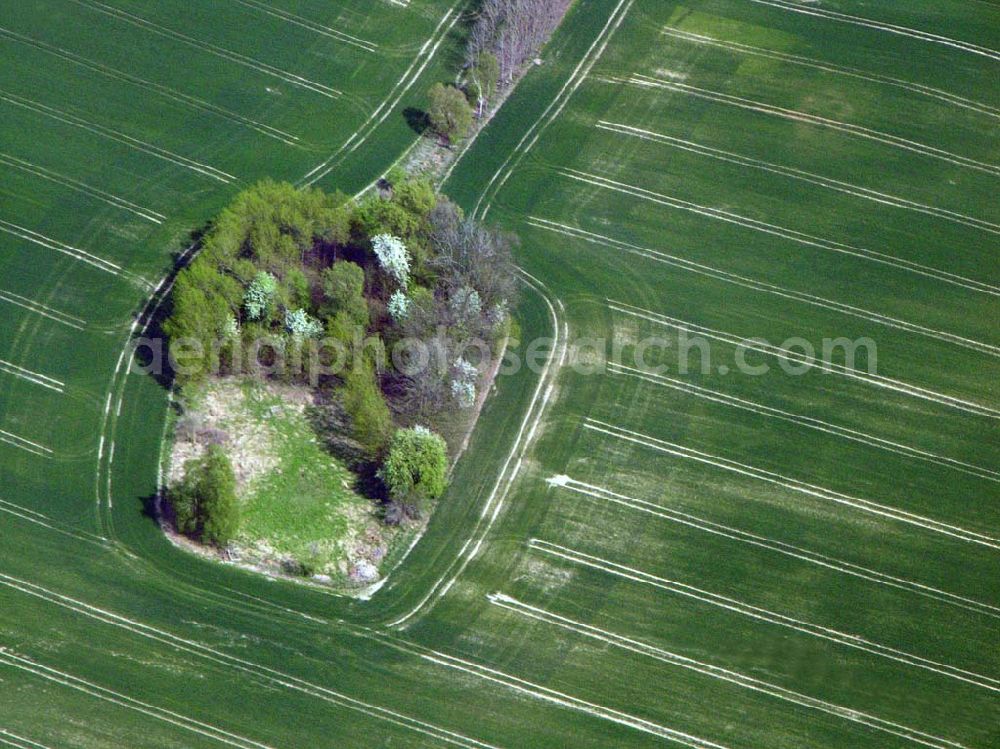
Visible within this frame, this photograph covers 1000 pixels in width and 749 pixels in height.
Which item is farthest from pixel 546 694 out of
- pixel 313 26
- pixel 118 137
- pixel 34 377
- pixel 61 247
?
pixel 313 26

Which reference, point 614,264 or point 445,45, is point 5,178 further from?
point 614,264

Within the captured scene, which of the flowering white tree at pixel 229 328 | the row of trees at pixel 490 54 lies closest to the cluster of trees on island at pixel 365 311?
the flowering white tree at pixel 229 328

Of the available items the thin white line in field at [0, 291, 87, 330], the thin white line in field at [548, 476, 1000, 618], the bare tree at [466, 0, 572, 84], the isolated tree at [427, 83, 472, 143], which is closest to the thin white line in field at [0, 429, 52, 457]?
the thin white line in field at [0, 291, 87, 330]

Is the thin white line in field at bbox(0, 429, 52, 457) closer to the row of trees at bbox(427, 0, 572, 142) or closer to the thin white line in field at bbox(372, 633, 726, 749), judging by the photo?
the thin white line in field at bbox(372, 633, 726, 749)

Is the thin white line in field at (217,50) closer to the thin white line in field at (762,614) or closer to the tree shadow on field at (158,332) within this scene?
the tree shadow on field at (158,332)

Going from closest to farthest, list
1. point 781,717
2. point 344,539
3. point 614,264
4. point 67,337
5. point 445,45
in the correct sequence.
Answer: point 781,717, point 344,539, point 67,337, point 614,264, point 445,45

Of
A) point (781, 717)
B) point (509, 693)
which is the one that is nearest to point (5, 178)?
point (509, 693)
